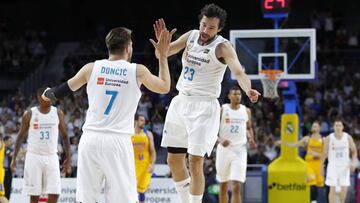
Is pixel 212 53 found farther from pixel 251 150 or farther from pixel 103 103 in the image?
pixel 251 150

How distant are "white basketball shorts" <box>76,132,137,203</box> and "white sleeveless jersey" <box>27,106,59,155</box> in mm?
4970

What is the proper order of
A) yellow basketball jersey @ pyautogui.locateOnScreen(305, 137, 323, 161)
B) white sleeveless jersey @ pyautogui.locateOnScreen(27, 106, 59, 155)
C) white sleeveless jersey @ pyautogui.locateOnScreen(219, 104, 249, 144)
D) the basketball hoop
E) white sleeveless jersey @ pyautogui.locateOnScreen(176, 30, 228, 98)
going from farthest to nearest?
yellow basketball jersey @ pyautogui.locateOnScreen(305, 137, 323, 161) → the basketball hoop → white sleeveless jersey @ pyautogui.locateOnScreen(219, 104, 249, 144) → white sleeveless jersey @ pyautogui.locateOnScreen(27, 106, 59, 155) → white sleeveless jersey @ pyautogui.locateOnScreen(176, 30, 228, 98)

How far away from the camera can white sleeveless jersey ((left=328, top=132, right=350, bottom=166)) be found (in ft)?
53.8

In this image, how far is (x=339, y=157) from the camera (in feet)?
54.0

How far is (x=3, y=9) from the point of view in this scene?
93.2ft

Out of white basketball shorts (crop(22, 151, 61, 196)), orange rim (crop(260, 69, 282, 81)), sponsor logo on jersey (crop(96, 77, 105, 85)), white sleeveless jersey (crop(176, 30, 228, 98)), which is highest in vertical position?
orange rim (crop(260, 69, 282, 81))

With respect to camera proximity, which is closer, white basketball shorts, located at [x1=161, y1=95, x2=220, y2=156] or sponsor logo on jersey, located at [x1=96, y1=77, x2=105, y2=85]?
sponsor logo on jersey, located at [x1=96, y1=77, x2=105, y2=85]

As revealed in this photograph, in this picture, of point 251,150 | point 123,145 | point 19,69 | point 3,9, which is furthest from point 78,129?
point 123,145

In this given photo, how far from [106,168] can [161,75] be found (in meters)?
1.03

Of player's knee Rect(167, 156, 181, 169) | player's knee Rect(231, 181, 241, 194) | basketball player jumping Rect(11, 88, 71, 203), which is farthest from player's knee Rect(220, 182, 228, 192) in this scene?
player's knee Rect(167, 156, 181, 169)

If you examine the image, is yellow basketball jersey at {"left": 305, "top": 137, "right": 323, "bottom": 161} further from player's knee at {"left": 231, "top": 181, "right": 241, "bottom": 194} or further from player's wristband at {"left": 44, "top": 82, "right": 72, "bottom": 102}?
player's wristband at {"left": 44, "top": 82, "right": 72, "bottom": 102}

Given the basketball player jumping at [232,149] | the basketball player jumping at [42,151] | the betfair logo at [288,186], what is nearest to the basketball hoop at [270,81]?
the basketball player jumping at [232,149]

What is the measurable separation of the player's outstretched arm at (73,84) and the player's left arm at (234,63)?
5.58 ft

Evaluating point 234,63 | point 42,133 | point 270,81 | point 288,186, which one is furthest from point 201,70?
point 288,186
